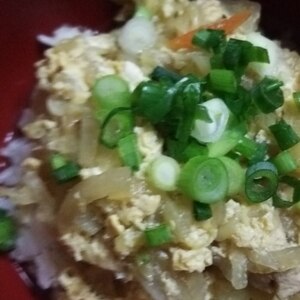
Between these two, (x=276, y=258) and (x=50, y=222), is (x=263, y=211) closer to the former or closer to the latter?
(x=276, y=258)

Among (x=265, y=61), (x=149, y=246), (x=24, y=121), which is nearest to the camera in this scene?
(x=149, y=246)

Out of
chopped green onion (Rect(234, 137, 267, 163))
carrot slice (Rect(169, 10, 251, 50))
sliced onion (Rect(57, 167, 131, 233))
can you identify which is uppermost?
carrot slice (Rect(169, 10, 251, 50))

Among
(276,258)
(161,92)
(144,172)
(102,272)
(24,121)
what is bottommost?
(276,258)

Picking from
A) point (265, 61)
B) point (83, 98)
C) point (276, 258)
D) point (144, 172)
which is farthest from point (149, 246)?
point (265, 61)

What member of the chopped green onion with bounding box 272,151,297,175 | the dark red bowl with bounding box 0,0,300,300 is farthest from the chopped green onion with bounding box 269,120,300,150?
the dark red bowl with bounding box 0,0,300,300

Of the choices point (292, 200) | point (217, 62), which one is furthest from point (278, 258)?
point (217, 62)

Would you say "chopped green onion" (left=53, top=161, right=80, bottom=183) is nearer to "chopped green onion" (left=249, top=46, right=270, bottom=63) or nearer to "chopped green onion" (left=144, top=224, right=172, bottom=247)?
"chopped green onion" (left=144, top=224, right=172, bottom=247)
